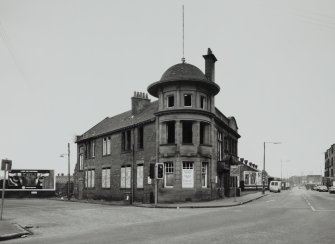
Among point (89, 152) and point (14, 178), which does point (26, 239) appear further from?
point (14, 178)

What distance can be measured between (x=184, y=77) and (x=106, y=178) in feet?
52.6

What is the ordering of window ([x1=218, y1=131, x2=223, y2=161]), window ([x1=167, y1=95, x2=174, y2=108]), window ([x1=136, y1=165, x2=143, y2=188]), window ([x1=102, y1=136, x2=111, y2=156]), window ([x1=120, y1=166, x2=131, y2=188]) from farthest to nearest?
window ([x1=102, y1=136, x2=111, y2=156])
window ([x1=218, y1=131, x2=223, y2=161])
window ([x1=120, y1=166, x2=131, y2=188])
window ([x1=136, y1=165, x2=143, y2=188])
window ([x1=167, y1=95, x2=174, y2=108])

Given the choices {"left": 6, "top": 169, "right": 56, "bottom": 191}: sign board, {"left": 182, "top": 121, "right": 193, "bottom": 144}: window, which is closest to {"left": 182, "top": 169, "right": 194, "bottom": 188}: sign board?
{"left": 182, "top": 121, "right": 193, "bottom": 144}: window

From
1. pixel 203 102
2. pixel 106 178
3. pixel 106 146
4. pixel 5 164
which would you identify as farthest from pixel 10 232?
pixel 106 146

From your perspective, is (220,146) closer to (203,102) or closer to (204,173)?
(204,173)

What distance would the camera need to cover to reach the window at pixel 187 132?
32647 millimetres

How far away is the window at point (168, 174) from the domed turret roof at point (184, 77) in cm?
684

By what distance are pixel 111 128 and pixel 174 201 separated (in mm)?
14432

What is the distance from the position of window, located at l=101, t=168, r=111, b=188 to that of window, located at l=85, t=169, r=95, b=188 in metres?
3.06

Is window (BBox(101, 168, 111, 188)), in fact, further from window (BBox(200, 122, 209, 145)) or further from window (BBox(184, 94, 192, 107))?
window (BBox(184, 94, 192, 107))

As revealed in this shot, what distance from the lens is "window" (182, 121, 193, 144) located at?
3265 cm

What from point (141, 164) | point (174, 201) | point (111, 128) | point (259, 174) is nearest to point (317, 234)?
point (174, 201)

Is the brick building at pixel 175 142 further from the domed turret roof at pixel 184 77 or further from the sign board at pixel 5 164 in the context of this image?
the sign board at pixel 5 164

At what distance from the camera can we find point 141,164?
35.5m
